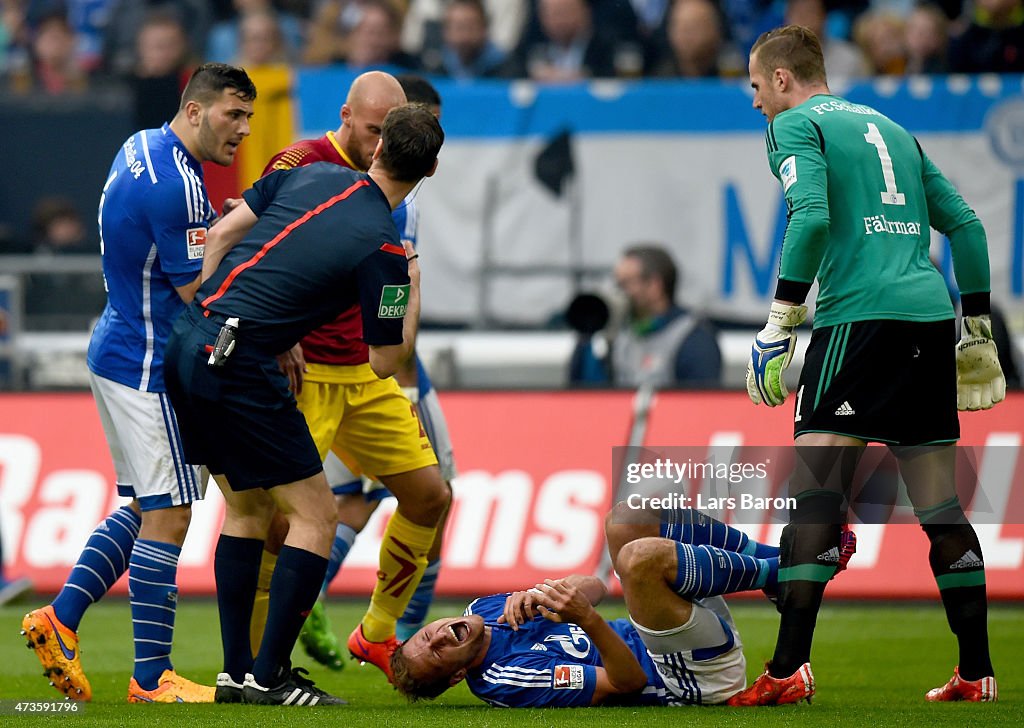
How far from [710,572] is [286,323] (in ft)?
5.79

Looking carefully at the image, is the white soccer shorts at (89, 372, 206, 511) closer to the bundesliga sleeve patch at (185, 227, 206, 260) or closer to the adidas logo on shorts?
the bundesliga sleeve patch at (185, 227, 206, 260)

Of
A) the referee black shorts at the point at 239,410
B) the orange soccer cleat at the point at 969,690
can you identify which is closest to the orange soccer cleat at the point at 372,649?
the referee black shorts at the point at 239,410

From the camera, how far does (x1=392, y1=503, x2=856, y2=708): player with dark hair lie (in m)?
5.69

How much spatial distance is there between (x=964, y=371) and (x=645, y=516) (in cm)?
143

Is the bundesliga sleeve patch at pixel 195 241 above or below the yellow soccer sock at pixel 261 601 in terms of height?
above

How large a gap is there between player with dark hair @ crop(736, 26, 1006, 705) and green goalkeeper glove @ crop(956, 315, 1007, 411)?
0.26 meters

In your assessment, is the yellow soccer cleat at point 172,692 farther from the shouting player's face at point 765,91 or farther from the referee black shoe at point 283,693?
the shouting player's face at point 765,91

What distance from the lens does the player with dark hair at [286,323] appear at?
564 centimetres

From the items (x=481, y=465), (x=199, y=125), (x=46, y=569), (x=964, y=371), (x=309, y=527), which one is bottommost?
(x=46, y=569)

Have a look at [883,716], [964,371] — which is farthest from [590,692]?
[964,371]

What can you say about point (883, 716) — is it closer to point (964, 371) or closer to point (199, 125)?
point (964, 371)

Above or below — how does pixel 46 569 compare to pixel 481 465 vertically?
below

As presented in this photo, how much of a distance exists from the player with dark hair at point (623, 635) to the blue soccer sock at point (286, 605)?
42cm

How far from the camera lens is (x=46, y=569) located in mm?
10023
